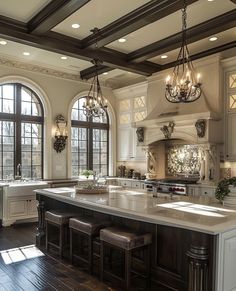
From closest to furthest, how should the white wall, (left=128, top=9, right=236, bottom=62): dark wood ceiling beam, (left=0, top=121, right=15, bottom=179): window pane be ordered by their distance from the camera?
(left=128, top=9, right=236, bottom=62): dark wood ceiling beam, (left=0, top=121, right=15, bottom=179): window pane, the white wall

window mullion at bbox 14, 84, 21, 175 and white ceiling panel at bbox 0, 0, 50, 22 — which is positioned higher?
white ceiling panel at bbox 0, 0, 50, 22

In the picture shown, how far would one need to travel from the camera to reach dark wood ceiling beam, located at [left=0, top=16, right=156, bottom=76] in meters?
4.82

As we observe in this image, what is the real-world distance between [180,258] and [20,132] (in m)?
5.26

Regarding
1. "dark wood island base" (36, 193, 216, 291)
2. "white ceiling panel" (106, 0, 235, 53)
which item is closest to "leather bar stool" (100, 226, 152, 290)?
"dark wood island base" (36, 193, 216, 291)

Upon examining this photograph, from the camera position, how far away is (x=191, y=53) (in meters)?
6.28

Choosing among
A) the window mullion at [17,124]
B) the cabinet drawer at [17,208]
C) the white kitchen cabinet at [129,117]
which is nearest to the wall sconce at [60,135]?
the window mullion at [17,124]

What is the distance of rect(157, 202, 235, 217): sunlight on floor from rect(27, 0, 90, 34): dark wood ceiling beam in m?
2.91

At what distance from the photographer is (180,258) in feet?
9.85

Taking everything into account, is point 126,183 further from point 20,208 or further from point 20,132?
point 20,132

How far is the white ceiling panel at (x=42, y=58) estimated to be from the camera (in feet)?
19.3

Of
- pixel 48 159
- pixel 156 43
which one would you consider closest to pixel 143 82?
pixel 156 43

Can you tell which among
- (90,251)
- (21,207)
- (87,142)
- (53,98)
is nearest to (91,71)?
(53,98)

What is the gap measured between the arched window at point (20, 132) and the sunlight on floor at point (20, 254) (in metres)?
2.66

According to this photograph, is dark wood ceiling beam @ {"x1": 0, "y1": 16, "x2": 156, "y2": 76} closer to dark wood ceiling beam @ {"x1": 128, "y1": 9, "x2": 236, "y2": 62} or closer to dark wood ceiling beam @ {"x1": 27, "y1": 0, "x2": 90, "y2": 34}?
dark wood ceiling beam @ {"x1": 27, "y1": 0, "x2": 90, "y2": 34}
